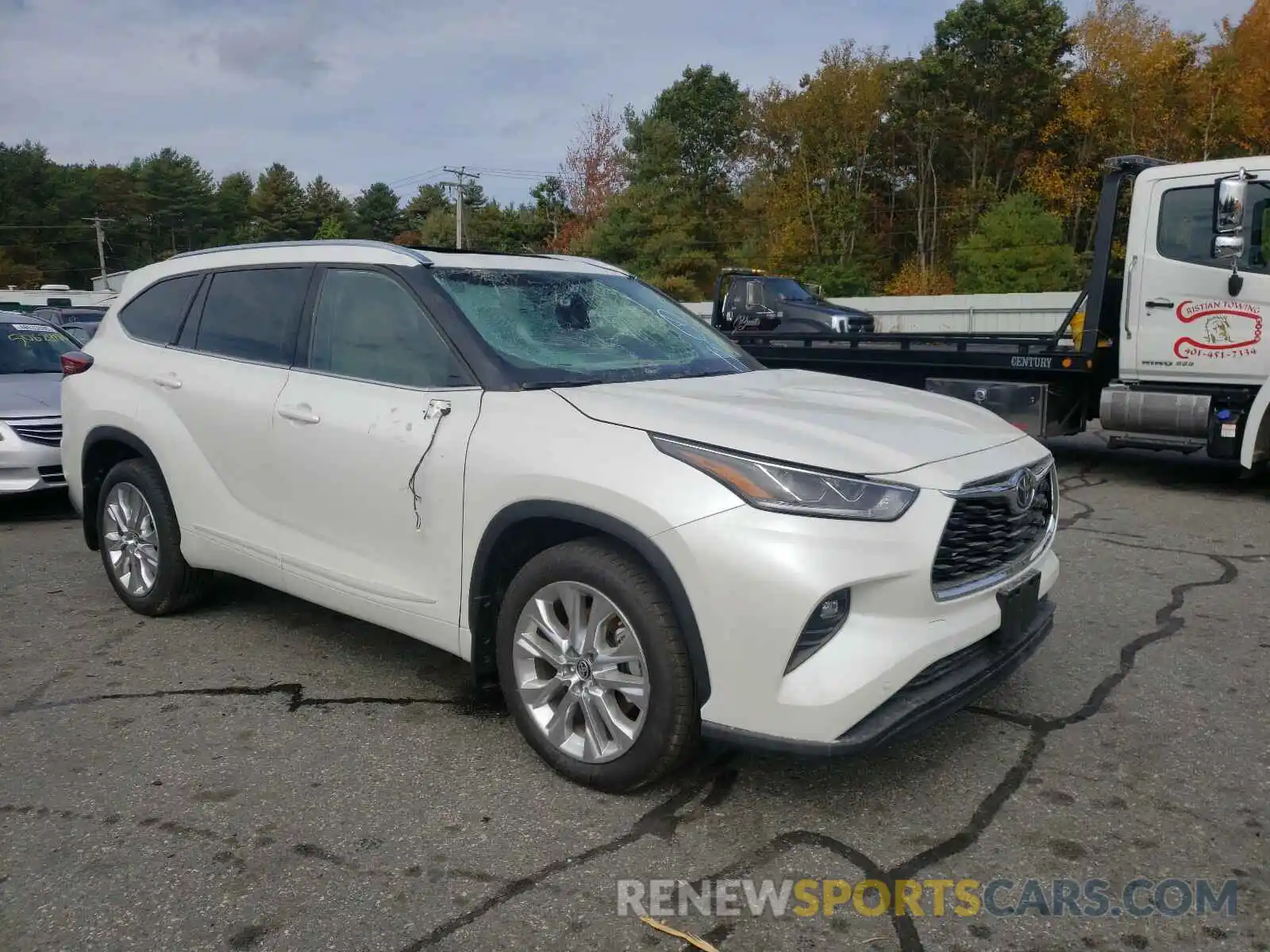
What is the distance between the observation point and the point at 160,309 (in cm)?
511

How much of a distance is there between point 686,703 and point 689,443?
0.74m

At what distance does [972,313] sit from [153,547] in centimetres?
2097

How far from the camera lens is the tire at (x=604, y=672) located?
2.98 meters

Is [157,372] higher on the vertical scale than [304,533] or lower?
higher

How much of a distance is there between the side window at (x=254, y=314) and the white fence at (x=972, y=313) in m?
16.9

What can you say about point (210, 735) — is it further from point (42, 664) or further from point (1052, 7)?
point (1052, 7)

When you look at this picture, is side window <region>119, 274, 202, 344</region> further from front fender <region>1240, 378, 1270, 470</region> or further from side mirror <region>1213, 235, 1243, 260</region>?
front fender <region>1240, 378, 1270, 470</region>

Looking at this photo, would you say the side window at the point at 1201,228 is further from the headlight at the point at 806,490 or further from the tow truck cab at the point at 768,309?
the tow truck cab at the point at 768,309

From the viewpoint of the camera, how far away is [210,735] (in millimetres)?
3775

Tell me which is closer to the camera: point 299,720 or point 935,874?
point 935,874

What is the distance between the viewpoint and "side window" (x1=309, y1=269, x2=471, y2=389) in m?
3.74

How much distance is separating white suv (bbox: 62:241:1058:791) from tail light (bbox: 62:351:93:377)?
1.70ft

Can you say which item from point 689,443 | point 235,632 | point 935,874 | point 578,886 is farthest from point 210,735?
point 935,874

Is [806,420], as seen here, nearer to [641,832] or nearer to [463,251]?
[641,832]
